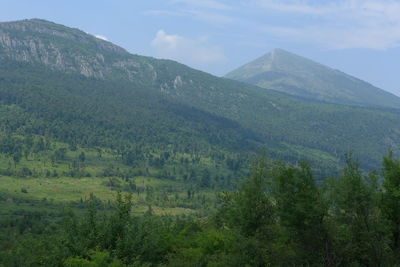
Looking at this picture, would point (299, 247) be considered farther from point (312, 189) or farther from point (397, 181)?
point (397, 181)

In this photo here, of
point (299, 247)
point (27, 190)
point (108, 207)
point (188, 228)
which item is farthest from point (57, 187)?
point (299, 247)

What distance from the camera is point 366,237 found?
39.4 m

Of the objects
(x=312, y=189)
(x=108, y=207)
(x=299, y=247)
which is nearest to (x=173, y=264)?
(x=299, y=247)

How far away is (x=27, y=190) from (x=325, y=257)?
169 m

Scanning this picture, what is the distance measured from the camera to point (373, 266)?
3978 centimetres

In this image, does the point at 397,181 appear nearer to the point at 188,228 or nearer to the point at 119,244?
the point at 119,244

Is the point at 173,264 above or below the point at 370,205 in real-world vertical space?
below

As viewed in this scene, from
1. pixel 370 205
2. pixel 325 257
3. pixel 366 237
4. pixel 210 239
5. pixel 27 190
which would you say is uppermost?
pixel 370 205

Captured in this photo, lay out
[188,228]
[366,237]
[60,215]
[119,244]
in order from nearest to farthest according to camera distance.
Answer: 1. [366,237]
2. [119,244]
3. [188,228]
4. [60,215]

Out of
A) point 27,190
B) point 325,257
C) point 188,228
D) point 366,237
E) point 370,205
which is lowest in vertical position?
point 27,190

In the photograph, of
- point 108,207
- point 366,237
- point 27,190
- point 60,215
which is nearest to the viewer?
point 366,237

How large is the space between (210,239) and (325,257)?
20.4 metres

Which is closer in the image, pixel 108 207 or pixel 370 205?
pixel 370 205

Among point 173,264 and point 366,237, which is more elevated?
point 366,237
